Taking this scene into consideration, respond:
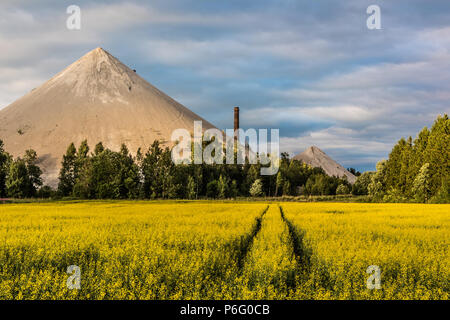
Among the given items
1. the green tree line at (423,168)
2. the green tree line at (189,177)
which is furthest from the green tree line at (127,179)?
the green tree line at (423,168)

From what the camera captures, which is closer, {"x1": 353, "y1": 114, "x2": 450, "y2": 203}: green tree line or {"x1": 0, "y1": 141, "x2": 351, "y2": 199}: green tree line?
{"x1": 353, "y1": 114, "x2": 450, "y2": 203}: green tree line

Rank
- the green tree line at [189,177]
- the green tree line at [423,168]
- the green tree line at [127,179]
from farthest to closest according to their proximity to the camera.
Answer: the green tree line at [127,179] → the green tree line at [189,177] → the green tree line at [423,168]

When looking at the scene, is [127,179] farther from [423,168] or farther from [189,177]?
[423,168]

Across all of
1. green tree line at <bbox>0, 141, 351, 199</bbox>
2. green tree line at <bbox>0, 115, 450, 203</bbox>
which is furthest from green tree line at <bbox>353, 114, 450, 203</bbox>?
green tree line at <bbox>0, 141, 351, 199</bbox>

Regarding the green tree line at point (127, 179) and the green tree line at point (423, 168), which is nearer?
the green tree line at point (423, 168)

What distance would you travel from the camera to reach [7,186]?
9831 centimetres

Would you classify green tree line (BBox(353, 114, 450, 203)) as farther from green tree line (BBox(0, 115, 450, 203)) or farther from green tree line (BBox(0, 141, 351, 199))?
green tree line (BBox(0, 141, 351, 199))

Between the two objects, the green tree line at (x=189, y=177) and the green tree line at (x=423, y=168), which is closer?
the green tree line at (x=423, y=168)

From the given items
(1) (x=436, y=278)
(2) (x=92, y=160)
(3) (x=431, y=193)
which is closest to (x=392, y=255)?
(1) (x=436, y=278)

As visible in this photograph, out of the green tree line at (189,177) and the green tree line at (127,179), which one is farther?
the green tree line at (127,179)

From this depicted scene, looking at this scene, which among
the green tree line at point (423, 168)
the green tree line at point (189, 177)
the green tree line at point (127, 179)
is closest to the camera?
the green tree line at point (423, 168)

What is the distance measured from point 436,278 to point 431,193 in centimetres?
7940

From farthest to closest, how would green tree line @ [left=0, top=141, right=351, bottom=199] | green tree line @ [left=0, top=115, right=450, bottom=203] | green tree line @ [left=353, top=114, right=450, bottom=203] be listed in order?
green tree line @ [left=0, top=141, right=351, bottom=199], green tree line @ [left=0, top=115, right=450, bottom=203], green tree line @ [left=353, top=114, right=450, bottom=203]

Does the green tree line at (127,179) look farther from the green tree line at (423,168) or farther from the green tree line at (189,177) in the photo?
the green tree line at (423,168)
